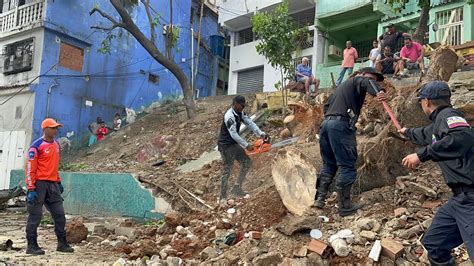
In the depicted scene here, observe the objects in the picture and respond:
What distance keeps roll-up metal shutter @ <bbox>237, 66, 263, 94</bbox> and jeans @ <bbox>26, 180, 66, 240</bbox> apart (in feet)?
47.3

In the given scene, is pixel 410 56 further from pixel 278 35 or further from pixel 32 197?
pixel 32 197

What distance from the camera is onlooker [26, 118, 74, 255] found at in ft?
16.1

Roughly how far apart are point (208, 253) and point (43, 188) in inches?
86.0

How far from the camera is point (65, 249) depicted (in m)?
5.17

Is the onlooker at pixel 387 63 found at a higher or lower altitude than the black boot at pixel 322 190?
higher

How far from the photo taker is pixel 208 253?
4348mm

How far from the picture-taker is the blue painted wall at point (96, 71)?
577 inches

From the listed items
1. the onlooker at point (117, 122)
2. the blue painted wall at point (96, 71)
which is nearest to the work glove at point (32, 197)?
the blue painted wall at point (96, 71)

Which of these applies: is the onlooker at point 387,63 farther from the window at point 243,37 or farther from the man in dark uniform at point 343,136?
the window at point 243,37

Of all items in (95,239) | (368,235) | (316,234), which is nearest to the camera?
(368,235)

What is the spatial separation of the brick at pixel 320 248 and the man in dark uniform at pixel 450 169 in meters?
0.98

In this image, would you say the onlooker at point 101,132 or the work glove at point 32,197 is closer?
the work glove at point 32,197

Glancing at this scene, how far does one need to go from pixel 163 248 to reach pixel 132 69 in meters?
14.3

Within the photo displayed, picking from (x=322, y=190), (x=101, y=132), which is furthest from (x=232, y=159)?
(x=101, y=132)
